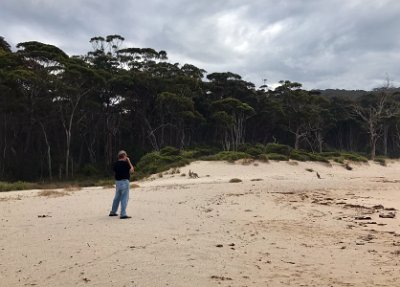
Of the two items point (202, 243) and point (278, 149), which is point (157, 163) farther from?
point (202, 243)

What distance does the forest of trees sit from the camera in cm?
3788

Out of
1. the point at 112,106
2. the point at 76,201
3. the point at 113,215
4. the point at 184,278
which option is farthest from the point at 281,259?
the point at 112,106

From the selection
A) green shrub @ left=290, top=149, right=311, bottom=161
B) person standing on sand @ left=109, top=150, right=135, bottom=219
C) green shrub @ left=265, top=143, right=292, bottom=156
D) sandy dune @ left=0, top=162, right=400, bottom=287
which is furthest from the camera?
green shrub @ left=265, top=143, right=292, bottom=156

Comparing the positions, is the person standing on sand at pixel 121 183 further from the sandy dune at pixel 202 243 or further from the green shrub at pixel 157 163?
the green shrub at pixel 157 163

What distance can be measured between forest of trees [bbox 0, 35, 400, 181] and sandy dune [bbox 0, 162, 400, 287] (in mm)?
26863

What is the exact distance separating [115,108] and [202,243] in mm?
41744

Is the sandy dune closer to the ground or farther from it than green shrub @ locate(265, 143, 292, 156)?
closer to the ground

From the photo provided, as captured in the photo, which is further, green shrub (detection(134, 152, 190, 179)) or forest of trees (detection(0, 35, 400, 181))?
forest of trees (detection(0, 35, 400, 181))

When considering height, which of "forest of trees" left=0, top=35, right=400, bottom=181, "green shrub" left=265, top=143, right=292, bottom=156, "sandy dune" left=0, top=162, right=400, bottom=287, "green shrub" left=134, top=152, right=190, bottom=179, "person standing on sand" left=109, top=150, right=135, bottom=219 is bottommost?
"sandy dune" left=0, top=162, right=400, bottom=287

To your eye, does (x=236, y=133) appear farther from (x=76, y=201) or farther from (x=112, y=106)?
(x=76, y=201)

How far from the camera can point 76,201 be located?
13.7 meters

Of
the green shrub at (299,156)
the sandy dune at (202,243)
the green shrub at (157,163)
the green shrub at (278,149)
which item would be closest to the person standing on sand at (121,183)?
the sandy dune at (202,243)

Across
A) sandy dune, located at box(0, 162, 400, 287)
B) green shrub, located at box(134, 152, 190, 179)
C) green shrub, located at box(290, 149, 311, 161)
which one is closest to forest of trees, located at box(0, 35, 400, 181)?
green shrub, located at box(134, 152, 190, 179)

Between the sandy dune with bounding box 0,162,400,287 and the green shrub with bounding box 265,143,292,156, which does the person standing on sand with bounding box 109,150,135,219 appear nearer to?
the sandy dune with bounding box 0,162,400,287
